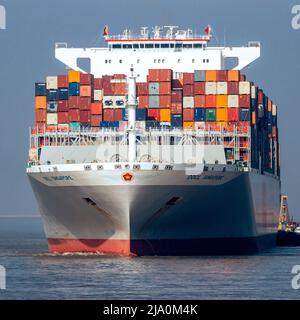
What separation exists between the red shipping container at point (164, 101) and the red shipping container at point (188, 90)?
1.11 m

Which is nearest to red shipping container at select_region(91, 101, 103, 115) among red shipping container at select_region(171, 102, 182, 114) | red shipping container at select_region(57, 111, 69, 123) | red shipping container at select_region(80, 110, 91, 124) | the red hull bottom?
red shipping container at select_region(80, 110, 91, 124)

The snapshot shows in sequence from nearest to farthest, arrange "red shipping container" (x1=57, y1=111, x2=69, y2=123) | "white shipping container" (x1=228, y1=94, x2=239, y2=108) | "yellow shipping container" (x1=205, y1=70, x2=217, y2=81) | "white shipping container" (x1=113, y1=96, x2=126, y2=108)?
1. "white shipping container" (x1=113, y1=96, x2=126, y2=108)
2. "red shipping container" (x1=57, y1=111, x2=69, y2=123)
3. "white shipping container" (x1=228, y1=94, x2=239, y2=108)
4. "yellow shipping container" (x1=205, y1=70, x2=217, y2=81)

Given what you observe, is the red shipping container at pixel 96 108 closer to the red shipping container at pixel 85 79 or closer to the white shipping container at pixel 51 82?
the red shipping container at pixel 85 79

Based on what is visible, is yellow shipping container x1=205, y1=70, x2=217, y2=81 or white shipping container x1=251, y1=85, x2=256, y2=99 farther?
white shipping container x1=251, y1=85, x2=256, y2=99

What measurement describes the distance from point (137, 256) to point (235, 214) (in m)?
7.83

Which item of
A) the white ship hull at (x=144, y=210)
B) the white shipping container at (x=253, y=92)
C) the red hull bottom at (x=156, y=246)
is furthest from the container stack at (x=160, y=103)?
the red hull bottom at (x=156, y=246)

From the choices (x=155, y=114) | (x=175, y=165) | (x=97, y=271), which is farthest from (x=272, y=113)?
(x=97, y=271)

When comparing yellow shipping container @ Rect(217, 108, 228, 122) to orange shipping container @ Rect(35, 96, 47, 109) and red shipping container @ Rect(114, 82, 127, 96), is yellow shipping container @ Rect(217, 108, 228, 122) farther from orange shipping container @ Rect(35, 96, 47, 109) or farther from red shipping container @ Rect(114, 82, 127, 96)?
orange shipping container @ Rect(35, 96, 47, 109)

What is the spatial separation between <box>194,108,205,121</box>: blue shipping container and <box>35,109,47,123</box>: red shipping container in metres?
8.36

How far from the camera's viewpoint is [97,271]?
47312 mm

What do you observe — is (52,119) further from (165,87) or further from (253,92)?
(253,92)

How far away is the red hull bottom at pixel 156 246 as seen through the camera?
5462cm

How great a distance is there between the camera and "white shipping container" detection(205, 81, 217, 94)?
62.1 meters
